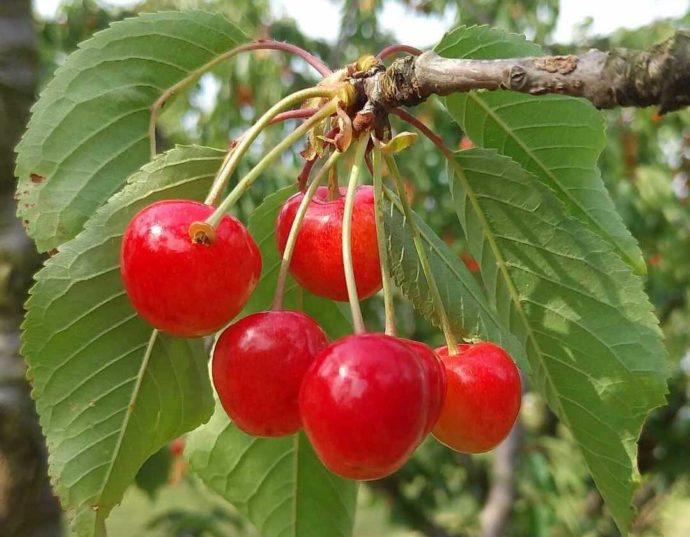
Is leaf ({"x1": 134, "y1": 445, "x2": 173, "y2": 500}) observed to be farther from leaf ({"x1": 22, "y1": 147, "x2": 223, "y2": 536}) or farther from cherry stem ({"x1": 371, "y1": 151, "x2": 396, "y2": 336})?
cherry stem ({"x1": 371, "y1": 151, "x2": 396, "y2": 336})

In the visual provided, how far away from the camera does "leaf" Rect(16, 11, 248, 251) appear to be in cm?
102

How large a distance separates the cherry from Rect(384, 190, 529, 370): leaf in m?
0.20

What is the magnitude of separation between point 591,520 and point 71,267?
5051mm

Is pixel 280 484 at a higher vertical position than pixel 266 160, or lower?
lower

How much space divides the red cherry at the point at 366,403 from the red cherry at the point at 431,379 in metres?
0.02

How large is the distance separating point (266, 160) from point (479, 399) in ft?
1.16

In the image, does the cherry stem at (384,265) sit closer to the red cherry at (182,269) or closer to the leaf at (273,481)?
the red cherry at (182,269)

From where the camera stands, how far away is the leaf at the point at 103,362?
95 centimetres

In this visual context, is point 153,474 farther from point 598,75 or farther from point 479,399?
point 598,75

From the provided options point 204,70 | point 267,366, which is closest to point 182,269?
point 267,366

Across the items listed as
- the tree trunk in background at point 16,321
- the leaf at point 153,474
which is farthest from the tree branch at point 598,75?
the leaf at point 153,474

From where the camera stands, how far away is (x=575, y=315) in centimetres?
106

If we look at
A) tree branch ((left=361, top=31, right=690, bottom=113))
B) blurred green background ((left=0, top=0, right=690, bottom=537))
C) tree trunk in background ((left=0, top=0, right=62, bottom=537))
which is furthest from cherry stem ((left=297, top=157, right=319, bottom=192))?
blurred green background ((left=0, top=0, right=690, bottom=537))

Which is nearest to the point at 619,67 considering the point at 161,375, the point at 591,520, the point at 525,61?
the point at 525,61
